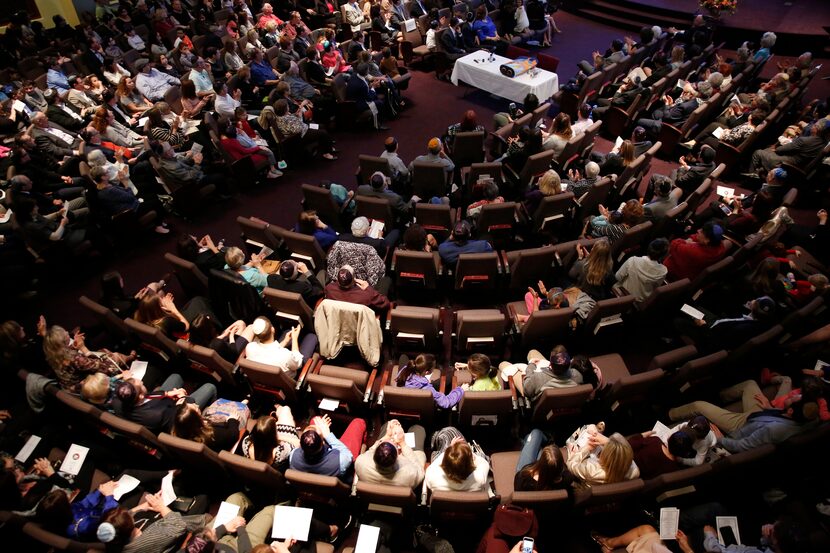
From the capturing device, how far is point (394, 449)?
3271 millimetres

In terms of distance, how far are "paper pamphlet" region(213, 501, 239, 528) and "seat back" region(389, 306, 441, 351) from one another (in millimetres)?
1955

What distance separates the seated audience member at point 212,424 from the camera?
3.66 m

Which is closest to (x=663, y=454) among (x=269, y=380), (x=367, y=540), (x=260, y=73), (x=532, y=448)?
(x=532, y=448)

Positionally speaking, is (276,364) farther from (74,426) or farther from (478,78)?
(478,78)

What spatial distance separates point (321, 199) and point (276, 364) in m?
2.49

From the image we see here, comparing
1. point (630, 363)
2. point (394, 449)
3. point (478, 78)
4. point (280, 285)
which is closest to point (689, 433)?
point (630, 363)

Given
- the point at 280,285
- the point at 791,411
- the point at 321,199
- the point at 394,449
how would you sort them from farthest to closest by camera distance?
the point at 321,199 < the point at 280,285 < the point at 791,411 < the point at 394,449

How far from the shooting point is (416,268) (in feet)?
16.8

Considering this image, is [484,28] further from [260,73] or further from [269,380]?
A: [269,380]

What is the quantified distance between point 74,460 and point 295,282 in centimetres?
237

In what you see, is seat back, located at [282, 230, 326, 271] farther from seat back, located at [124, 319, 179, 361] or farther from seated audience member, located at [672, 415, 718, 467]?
seated audience member, located at [672, 415, 718, 467]

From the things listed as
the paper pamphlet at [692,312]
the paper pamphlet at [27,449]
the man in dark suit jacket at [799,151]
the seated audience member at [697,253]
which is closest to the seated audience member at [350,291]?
the paper pamphlet at [27,449]

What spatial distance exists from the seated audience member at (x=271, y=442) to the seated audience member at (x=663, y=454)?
8.54 feet

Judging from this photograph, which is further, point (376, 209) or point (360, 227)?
point (376, 209)
